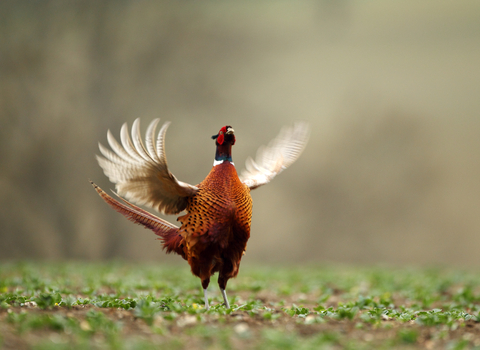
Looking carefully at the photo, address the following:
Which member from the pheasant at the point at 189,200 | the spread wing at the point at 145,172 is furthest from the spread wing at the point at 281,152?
the spread wing at the point at 145,172

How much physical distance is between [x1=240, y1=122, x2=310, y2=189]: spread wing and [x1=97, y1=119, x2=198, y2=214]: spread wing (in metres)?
1.53

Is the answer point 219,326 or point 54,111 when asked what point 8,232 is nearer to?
point 54,111

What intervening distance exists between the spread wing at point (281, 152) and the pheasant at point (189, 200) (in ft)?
4.59

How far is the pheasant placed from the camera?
4371 millimetres

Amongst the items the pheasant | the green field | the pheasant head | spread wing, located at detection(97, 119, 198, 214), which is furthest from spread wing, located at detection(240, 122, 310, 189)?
the green field

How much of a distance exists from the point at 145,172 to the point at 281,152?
2.34 m

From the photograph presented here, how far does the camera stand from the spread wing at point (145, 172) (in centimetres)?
429

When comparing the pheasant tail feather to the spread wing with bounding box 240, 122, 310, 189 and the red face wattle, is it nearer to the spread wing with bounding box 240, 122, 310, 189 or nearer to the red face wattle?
the red face wattle

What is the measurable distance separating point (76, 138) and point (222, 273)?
409 inches

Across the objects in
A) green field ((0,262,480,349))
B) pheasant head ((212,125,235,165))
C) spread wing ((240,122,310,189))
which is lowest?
green field ((0,262,480,349))

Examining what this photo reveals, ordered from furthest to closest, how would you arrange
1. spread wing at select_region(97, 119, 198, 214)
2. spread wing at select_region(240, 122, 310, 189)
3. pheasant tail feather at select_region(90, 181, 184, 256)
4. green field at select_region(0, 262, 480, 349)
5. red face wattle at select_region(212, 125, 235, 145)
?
spread wing at select_region(240, 122, 310, 189)
pheasant tail feather at select_region(90, 181, 184, 256)
red face wattle at select_region(212, 125, 235, 145)
spread wing at select_region(97, 119, 198, 214)
green field at select_region(0, 262, 480, 349)

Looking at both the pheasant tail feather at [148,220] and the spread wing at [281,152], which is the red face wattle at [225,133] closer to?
the pheasant tail feather at [148,220]

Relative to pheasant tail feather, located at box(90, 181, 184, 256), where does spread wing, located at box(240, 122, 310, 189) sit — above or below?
above

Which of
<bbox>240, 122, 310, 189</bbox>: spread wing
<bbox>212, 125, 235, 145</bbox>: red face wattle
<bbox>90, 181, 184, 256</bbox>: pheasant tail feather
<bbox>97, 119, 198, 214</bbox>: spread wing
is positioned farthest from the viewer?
<bbox>240, 122, 310, 189</bbox>: spread wing
